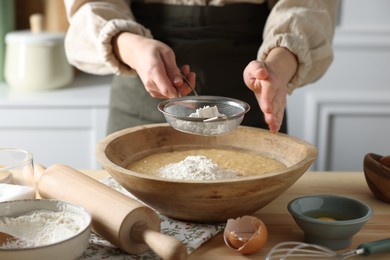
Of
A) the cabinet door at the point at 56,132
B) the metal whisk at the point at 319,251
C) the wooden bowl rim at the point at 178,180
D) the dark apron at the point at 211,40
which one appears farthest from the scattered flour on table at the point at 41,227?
the cabinet door at the point at 56,132

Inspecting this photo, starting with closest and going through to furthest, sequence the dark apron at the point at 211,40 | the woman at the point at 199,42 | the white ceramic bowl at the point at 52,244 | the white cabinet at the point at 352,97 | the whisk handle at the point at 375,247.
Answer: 1. the white ceramic bowl at the point at 52,244
2. the whisk handle at the point at 375,247
3. the woman at the point at 199,42
4. the dark apron at the point at 211,40
5. the white cabinet at the point at 352,97

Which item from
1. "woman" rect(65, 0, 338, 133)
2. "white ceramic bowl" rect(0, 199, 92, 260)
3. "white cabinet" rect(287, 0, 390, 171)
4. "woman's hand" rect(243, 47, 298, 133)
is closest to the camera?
"white ceramic bowl" rect(0, 199, 92, 260)

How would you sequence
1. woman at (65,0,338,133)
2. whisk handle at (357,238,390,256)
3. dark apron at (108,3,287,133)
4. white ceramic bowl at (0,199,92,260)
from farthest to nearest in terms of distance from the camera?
dark apron at (108,3,287,133) → woman at (65,0,338,133) → whisk handle at (357,238,390,256) → white ceramic bowl at (0,199,92,260)

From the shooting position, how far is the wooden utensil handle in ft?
2.74

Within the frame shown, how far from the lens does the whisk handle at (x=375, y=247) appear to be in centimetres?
92

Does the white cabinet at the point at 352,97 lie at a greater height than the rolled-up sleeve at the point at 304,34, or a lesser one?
lesser

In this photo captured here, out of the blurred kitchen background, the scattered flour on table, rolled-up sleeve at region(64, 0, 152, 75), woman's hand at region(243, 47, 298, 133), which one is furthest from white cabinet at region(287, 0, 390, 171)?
the scattered flour on table

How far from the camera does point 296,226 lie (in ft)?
3.39

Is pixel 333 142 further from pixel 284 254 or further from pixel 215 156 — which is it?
pixel 284 254

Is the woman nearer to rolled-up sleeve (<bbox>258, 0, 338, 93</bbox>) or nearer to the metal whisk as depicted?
rolled-up sleeve (<bbox>258, 0, 338, 93</bbox>)

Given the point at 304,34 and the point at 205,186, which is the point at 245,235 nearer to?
the point at 205,186

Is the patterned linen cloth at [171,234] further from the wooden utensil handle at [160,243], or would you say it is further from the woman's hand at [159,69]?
the woman's hand at [159,69]

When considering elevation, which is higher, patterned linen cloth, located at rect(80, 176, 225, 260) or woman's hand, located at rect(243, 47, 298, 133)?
woman's hand, located at rect(243, 47, 298, 133)

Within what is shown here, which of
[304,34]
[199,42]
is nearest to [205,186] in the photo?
[304,34]
